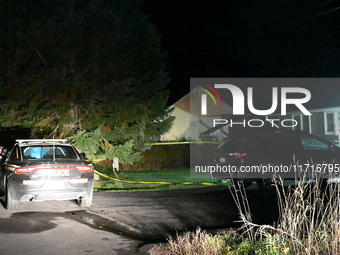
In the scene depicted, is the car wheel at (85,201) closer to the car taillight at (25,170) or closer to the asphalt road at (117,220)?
the asphalt road at (117,220)

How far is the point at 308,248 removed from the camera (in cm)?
555

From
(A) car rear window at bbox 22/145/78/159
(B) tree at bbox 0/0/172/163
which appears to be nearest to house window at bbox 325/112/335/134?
(B) tree at bbox 0/0/172/163

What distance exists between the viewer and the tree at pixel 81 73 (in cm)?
1711

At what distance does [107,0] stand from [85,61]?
106 inches

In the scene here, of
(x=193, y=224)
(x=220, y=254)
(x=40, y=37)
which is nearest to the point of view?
(x=220, y=254)

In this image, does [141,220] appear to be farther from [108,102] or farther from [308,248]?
[108,102]

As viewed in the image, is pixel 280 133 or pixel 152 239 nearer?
pixel 152 239

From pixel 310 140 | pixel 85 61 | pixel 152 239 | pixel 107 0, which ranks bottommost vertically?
pixel 152 239

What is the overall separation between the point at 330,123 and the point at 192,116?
952 centimetres

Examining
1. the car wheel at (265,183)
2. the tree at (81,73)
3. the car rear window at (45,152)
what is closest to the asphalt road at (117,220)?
the car wheel at (265,183)

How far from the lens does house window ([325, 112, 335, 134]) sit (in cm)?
2519

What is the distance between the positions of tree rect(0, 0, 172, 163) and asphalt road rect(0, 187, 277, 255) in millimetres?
4906

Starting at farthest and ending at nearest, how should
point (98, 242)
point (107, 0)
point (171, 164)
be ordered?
1. point (171, 164)
2. point (107, 0)
3. point (98, 242)

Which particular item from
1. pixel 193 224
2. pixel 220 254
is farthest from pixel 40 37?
pixel 220 254
